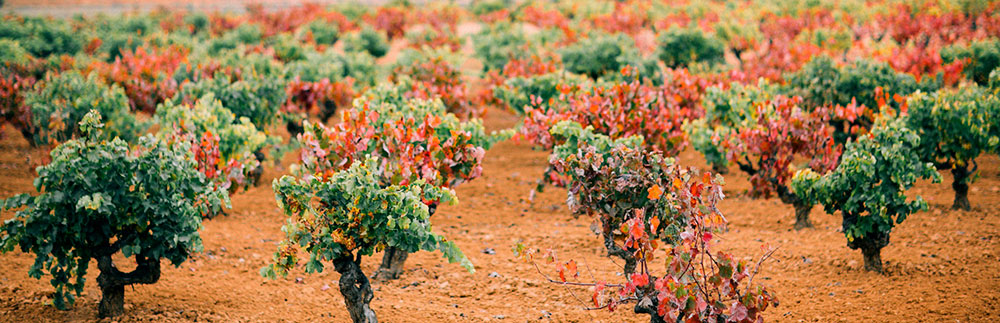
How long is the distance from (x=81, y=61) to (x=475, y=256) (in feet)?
47.6

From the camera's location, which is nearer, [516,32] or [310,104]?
[310,104]

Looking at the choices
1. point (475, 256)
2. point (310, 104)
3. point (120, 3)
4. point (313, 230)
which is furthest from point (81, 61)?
point (120, 3)

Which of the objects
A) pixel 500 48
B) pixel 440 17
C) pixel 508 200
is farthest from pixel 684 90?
pixel 440 17

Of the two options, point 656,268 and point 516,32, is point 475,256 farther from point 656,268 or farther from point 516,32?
point 516,32

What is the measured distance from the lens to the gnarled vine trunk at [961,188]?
1007 cm

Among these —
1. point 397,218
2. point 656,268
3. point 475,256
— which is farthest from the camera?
point 475,256

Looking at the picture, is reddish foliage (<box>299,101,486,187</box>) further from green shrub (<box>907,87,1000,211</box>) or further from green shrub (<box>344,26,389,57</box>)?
green shrub (<box>344,26,389,57</box>)

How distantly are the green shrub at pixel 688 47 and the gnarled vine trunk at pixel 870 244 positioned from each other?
1053 centimetres

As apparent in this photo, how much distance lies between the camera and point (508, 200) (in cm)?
1211

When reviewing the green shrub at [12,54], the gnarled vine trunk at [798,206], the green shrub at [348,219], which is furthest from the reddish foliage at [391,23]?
the green shrub at [348,219]

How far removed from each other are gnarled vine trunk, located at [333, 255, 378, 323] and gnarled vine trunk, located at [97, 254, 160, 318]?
1.90 m

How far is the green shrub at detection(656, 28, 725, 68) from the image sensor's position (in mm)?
18266

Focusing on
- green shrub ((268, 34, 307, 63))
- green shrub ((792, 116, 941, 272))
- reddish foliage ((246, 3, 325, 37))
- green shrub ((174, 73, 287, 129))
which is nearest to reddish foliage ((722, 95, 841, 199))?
green shrub ((792, 116, 941, 272))

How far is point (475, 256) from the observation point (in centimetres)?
948
